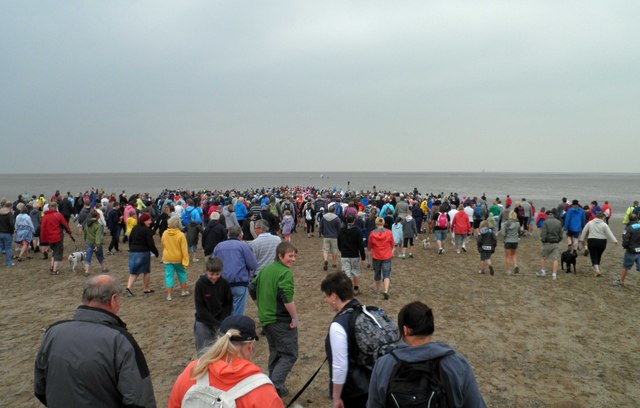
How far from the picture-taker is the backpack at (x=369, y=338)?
9.10ft

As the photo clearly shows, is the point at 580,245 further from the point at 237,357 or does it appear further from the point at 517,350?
the point at 237,357

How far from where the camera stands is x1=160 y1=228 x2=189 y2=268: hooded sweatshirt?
306 inches

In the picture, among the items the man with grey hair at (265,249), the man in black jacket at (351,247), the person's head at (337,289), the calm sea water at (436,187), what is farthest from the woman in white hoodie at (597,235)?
the calm sea water at (436,187)

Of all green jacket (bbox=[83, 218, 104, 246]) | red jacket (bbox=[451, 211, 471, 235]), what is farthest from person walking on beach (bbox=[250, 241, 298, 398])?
red jacket (bbox=[451, 211, 471, 235])

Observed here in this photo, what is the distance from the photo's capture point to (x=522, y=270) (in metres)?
11.1

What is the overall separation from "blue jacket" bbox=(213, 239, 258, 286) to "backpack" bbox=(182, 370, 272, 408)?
→ 140 inches

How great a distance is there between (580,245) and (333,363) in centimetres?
1476

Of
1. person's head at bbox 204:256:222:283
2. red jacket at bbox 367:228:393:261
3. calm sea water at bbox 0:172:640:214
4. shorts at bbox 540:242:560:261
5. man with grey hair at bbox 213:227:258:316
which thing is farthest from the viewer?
calm sea water at bbox 0:172:640:214

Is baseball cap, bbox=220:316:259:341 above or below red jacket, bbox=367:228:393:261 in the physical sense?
above

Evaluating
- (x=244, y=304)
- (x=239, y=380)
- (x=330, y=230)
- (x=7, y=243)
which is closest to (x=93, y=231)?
(x=7, y=243)

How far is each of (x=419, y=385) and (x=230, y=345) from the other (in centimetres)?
101

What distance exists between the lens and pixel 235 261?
5.50m

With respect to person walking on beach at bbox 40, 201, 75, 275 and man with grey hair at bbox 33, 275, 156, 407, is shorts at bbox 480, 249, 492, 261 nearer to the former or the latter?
man with grey hair at bbox 33, 275, 156, 407

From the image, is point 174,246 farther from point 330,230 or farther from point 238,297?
point 330,230
